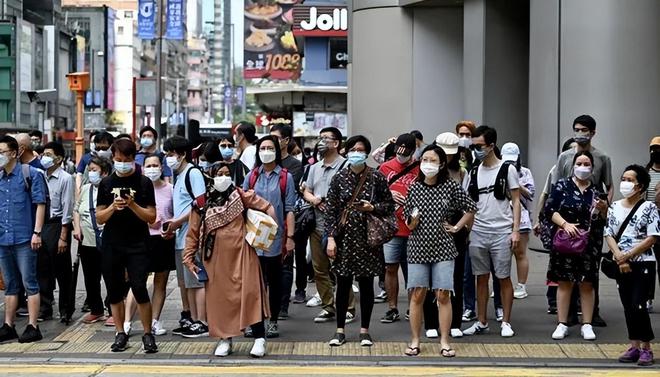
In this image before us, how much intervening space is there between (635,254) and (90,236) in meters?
5.43

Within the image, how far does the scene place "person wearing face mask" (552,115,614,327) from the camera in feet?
32.7

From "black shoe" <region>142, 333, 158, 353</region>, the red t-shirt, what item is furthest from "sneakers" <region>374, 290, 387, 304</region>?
"black shoe" <region>142, 333, 158, 353</region>

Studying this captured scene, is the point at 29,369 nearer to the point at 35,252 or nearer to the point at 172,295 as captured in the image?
the point at 35,252

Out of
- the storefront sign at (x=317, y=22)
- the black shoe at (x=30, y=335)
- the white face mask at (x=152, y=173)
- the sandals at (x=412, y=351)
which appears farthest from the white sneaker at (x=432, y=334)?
Result: the storefront sign at (x=317, y=22)

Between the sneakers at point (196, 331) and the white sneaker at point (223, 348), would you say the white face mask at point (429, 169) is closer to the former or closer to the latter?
the white sneaker at point (223, 348)

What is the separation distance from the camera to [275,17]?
4788cm

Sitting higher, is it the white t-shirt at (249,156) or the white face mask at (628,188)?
the white t-shirt at (249,156)

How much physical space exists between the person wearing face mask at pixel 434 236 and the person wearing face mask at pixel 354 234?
0.39m

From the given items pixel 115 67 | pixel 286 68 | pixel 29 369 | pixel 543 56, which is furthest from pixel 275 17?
pixel 115 67

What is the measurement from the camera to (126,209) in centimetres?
895

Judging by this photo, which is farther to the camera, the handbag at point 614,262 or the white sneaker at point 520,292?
the white sneaker at point 520,292

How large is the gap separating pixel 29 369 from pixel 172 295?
3.87 metres

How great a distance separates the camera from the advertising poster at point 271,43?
156 ft

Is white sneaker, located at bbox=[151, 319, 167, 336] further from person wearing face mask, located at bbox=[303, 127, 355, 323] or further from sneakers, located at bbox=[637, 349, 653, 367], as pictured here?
sneakers, located at bbox=[637, 349, 653, 367]
